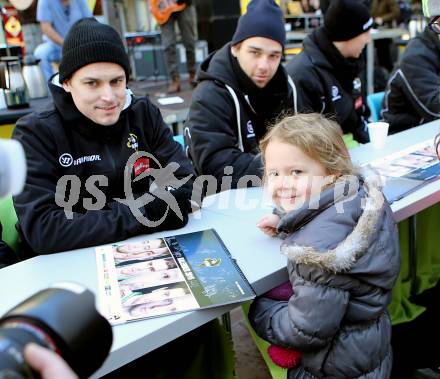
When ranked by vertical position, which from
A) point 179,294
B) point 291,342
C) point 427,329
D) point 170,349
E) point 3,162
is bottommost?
point 427,329

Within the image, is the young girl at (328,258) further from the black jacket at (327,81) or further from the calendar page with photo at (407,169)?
the black jacket at (327,81)

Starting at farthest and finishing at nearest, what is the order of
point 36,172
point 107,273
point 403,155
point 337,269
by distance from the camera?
point 403,155 < point 36,172 < point 107,273 < point 337,269

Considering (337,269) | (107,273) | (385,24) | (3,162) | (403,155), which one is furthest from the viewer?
(385,24)

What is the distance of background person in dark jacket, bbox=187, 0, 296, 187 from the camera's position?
2.46m

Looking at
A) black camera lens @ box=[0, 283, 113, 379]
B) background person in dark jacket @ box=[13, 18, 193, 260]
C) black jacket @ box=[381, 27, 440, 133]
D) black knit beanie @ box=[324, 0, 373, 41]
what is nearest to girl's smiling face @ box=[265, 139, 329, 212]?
background person in dark jacket @ box=[13, 18, 193, 260]

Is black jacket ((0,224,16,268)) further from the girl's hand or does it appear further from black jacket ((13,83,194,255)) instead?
the girl's hand

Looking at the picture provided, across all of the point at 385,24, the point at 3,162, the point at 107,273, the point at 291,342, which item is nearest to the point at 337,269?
the point at 291,342

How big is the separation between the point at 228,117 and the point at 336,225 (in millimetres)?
1240

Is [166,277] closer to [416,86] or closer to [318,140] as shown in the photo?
[318,140]

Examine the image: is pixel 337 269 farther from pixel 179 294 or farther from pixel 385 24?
pixel 385 24

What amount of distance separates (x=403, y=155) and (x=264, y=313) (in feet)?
4.46

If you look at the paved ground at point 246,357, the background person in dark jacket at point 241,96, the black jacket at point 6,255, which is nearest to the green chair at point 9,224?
the black jacket at point 6,255

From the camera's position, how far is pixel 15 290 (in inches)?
56.3

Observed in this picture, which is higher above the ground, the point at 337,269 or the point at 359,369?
the point at 337,269
